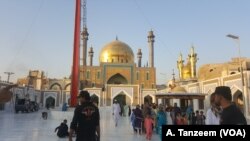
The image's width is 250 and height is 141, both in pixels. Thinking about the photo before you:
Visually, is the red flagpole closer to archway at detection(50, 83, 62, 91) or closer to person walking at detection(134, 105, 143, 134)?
person walking at detection(134, 105, 143, 134)

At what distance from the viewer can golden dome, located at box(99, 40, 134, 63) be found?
4506 centimetres

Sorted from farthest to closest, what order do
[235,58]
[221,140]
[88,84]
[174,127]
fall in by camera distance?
[88,84] → [235,58] → [174,127] → [221,140]

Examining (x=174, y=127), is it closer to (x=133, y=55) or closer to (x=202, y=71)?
(x=202, y=71)

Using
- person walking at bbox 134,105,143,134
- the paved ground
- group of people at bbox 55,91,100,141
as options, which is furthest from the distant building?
group of people at bbox 55,91,100,141

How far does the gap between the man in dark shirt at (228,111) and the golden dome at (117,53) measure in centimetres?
4224

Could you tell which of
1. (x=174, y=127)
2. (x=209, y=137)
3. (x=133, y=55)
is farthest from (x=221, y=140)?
(x=133, y=55)

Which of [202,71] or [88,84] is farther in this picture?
[88,84]

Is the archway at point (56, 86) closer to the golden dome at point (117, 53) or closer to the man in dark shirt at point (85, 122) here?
the golden dome at point (117, 53)

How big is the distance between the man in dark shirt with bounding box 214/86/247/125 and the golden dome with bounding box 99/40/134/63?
139ft

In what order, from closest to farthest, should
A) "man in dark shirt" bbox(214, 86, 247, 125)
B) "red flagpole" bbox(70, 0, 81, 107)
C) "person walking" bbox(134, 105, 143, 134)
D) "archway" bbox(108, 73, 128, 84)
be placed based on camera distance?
"man in dark shirt" bbox(214, 86, 247, 125)
"person walking" bbox(134, 105, 143, 134)
"red flagpole" bbox(70, 0, 81, 107)
"archway" bbox(108, 73, 128, 84)

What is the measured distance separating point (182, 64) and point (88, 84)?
15362mm

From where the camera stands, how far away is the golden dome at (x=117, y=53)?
45062mm

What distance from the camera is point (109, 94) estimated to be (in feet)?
120

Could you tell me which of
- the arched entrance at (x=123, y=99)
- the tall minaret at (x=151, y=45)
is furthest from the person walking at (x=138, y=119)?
the tall minaret at (x=151, y=45)
